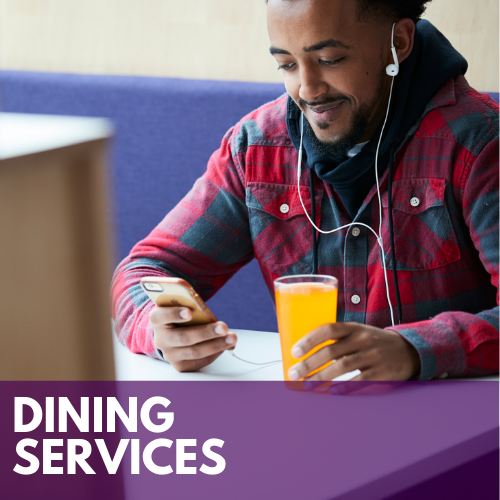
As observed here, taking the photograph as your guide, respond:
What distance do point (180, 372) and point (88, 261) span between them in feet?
2.27

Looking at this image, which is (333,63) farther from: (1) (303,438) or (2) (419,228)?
(1) (303,438)

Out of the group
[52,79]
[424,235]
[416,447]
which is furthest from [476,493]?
[52,79]

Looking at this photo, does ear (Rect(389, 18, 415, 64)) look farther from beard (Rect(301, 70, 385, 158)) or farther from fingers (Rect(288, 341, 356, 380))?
fingers (Rect(288, 341, 356, 380))

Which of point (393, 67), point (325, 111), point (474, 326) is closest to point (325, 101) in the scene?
point (325, 111)

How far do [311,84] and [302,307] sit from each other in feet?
1.51

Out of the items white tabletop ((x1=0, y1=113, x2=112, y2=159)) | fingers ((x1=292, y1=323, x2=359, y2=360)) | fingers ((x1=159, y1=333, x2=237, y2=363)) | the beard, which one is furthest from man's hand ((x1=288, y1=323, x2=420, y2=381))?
white tabletop ((x1=0, y1=113, x2=112, y2=159))

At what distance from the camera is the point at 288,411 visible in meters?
0.86

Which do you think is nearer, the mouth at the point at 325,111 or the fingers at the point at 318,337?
the fingers at the point at 318,337

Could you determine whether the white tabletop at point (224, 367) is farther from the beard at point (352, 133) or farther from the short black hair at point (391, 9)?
the short black hair at point (391, 9)

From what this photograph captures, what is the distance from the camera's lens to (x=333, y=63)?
1217 millimetres

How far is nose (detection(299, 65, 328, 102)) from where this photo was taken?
121 centimetres

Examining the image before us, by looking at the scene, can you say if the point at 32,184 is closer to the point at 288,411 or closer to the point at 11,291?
the point at 11,291

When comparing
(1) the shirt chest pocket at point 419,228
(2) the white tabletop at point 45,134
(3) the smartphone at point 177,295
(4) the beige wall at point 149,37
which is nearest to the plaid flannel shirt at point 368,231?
(1) the shirt chest pocket at point 419,228

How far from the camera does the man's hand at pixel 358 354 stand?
910 mm
